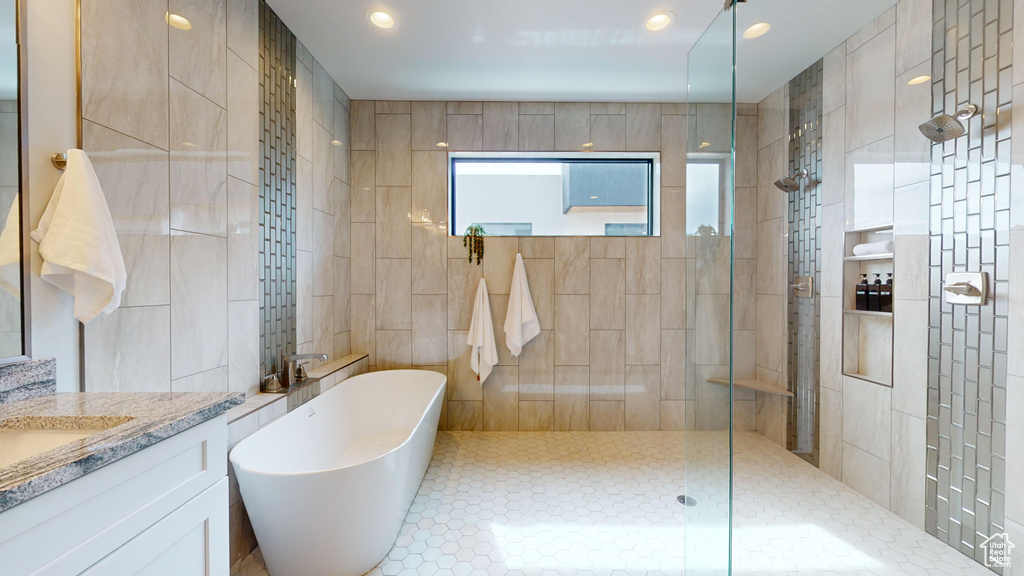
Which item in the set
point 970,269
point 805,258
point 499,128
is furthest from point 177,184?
point 970,269

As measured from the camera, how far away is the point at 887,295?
1580 millimetres

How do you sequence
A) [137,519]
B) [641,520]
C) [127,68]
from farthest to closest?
[641,520], [127,68], [137,519]

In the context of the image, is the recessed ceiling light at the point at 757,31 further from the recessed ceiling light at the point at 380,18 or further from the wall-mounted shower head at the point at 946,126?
the recessed ceiling light at the point at 380,18

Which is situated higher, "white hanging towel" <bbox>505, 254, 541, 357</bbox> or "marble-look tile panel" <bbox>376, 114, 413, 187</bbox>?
"marble-look tile panel" <bbox>376, 114, 413, 187</bbox>

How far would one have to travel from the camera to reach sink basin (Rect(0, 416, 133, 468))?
2.91 ft

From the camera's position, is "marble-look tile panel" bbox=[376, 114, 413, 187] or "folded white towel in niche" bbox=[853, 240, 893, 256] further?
"marble-look tile panel" bbox=[376, 114, 413, 187]

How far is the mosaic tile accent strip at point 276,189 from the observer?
2.19m

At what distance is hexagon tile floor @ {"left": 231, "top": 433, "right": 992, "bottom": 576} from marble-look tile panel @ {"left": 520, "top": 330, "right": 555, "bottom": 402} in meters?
0.47

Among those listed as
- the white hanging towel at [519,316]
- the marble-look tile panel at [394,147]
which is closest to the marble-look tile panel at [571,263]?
the white hanging towel at [519,316]

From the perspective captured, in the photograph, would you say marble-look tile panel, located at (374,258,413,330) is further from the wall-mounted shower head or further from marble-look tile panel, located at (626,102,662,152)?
the wall-mounted shower head

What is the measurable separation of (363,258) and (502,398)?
5.26ft

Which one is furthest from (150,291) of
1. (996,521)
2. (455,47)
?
(996,521)

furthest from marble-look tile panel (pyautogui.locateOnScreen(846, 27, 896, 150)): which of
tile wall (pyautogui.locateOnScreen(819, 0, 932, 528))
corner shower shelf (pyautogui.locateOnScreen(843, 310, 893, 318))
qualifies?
corner shower shelf (pyautogui.locateOnScreen(843, 310, 893, 318))

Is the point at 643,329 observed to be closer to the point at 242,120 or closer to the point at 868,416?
the point at 868,416
